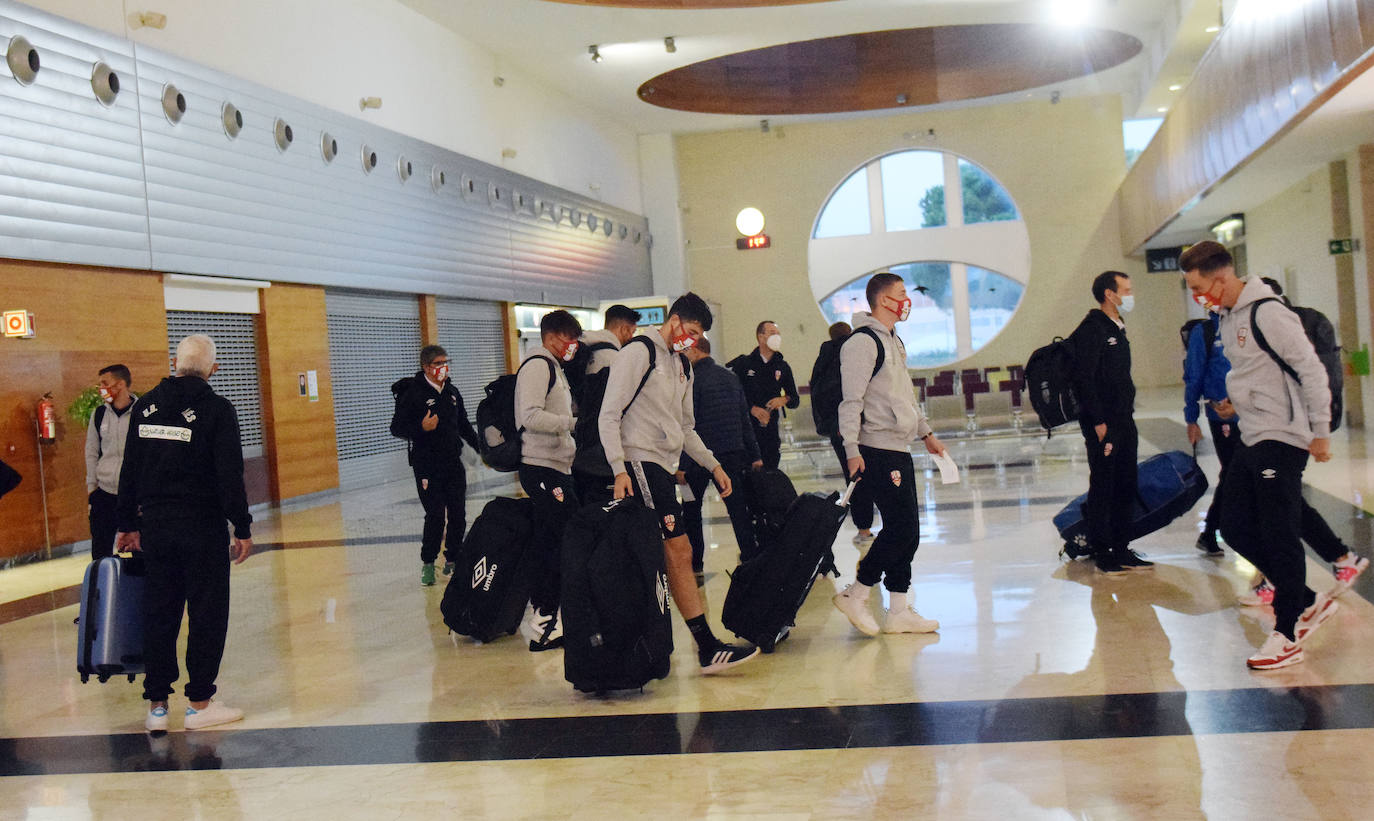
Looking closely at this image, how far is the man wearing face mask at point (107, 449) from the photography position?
7113mm

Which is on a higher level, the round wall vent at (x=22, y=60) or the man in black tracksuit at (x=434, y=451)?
the round wall vent at (x=22, y=60)

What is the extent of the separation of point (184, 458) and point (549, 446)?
167 cm

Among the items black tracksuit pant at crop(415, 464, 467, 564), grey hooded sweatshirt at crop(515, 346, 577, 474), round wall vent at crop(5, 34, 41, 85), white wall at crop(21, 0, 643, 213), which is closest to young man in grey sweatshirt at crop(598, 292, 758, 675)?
grey hooded sweatshirt at crop(515, 346, 577, 474)

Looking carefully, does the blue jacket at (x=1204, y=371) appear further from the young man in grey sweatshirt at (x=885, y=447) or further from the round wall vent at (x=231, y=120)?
the round wall vent at (x=231, y=120)

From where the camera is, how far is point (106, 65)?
10945mm

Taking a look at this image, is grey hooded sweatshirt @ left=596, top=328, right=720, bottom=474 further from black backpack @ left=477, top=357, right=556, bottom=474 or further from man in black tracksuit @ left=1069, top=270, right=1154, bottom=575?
man in black tracksuit @ left=1069, top=270, right=1154, bottom=575

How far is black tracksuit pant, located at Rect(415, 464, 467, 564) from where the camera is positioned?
760 centimetres

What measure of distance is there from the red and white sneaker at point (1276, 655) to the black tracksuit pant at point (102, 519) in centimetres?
622

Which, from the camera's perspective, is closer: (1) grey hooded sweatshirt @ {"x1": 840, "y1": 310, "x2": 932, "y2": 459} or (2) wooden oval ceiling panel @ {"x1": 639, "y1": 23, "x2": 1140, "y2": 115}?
(1) grey hooded sweatshirt @ {"x1": 840, "y1": 310, "x2": 932, "y2": 459}

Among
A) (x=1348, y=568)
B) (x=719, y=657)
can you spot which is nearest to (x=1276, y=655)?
(x=1348, y=568)

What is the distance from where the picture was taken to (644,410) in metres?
5.03

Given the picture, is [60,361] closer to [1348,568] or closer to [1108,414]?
[1108,414]

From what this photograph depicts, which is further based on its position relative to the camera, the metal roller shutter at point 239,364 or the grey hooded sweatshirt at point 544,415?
the metal roller shutter at point 239,364

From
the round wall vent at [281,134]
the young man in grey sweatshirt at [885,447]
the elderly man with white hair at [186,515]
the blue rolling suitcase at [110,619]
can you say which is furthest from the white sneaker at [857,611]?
the round wall vent at [281,134]
